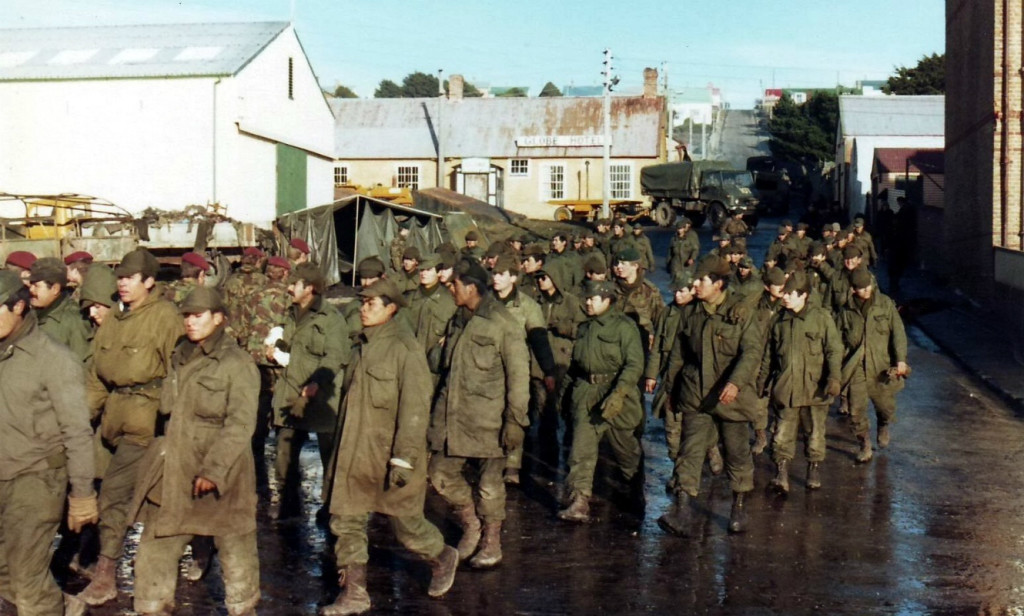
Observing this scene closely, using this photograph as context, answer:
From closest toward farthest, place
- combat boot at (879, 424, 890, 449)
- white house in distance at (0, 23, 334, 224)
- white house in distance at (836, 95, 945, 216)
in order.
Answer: combat boot at (879, 424, 890, 449) < white house in distance at (0, 23, 334, 224) < white house in distance at (836, 95, 945, 216)

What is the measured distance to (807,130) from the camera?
75.1 meters

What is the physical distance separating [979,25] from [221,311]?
22215 millimetres

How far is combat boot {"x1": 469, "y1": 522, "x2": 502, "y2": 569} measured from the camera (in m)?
7.67

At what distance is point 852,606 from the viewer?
7.01 m

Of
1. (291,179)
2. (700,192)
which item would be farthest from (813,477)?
(700,192)

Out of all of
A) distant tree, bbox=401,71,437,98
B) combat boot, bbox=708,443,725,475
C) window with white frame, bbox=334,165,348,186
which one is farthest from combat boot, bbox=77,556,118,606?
distant tree, bbox=401,71,437,98

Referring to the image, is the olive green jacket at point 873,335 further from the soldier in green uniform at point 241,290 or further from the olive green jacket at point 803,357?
the soldier in green uniform at point 241,290

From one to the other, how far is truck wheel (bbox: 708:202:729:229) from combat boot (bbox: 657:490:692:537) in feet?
123

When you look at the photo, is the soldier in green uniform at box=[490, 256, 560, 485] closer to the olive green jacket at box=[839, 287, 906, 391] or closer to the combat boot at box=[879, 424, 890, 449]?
the olive green jacket at box=[839, 287, 906, 391]

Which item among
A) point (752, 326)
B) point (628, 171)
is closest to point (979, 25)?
point (752, 326)

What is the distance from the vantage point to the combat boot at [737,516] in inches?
341

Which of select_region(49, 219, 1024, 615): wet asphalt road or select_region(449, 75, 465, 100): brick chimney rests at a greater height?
select_region(449, 75, 465, 100): brick chimney

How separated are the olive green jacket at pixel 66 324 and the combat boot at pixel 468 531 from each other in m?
2.67

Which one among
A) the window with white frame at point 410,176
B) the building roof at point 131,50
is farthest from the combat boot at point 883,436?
the window with white frame at point 410,176
